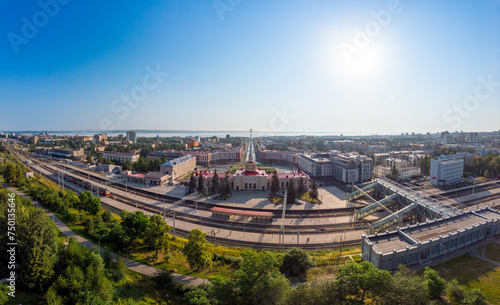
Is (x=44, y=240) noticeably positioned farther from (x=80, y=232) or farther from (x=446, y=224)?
(x=446, y=224)

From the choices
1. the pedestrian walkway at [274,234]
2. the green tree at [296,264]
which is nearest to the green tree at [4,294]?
the pedestrian walkway at [274,234]

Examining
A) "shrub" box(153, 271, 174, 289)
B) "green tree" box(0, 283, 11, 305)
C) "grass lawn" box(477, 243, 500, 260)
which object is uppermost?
"green tree" box(0, 283, 11, 305)

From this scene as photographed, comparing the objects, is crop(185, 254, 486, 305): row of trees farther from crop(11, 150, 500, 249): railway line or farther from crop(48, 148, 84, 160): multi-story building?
crop(48, 148, 84, 160): multi-story building

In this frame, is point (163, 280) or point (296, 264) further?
point (296, 264)

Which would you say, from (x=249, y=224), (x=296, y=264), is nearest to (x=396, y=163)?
(x=249, y=224)

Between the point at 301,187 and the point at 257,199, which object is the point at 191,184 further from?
the point at 301,187

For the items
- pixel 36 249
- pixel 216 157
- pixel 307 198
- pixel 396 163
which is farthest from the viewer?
pixel 216 157

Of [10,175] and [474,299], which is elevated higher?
[10,175]

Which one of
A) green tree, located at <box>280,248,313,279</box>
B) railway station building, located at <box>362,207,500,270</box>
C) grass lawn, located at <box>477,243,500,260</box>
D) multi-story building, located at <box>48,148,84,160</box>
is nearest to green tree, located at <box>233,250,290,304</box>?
green tree, located at <box>280,248,313,279</box>
